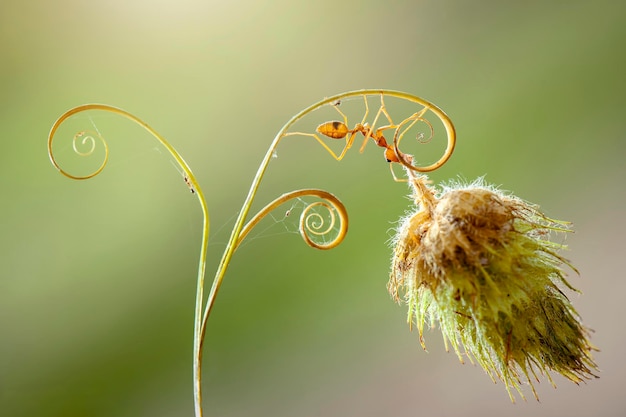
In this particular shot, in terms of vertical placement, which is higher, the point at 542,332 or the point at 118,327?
the point at 542,332

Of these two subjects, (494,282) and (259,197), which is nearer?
(494,282)

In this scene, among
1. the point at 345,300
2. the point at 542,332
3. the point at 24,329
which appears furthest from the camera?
the point at 345,300

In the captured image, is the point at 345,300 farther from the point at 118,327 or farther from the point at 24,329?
the point at 24,329

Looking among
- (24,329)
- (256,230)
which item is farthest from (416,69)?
(24,329)

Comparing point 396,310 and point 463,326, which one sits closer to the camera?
point 463,326

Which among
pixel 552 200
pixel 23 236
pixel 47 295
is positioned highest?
pixel 552 200

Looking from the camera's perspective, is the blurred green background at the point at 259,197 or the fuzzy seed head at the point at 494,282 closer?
the fuzzy seed head at the point at 494,282

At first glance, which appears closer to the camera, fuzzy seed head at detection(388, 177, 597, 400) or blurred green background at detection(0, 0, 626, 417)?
fuzzy seed head at detection(388, 177, 597, 400)

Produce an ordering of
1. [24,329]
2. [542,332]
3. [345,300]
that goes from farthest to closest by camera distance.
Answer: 1. [345,300]
2. [24,329]
3. [542,332]
